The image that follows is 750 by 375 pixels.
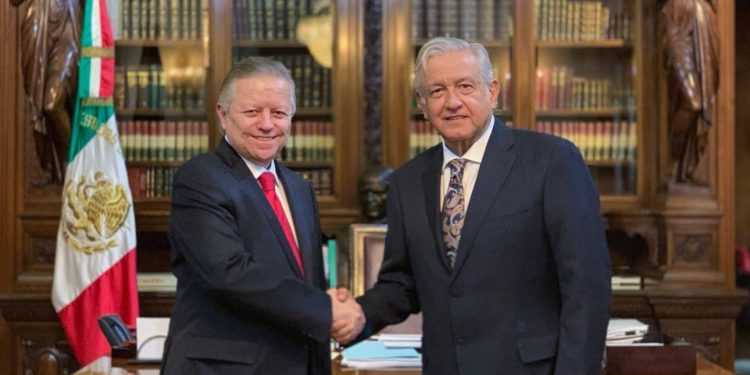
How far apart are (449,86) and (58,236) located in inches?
115

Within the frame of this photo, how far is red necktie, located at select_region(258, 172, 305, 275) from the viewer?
258 centimetres

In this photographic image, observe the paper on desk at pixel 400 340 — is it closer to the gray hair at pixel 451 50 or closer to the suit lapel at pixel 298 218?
the suit lapel at pixel 298 218

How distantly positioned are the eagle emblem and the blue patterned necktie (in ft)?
8.78

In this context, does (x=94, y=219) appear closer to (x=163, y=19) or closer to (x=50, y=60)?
(x=50, y=60)

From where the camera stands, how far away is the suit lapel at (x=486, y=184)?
8.12 ft

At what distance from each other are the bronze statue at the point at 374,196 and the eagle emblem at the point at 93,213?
1.06 m

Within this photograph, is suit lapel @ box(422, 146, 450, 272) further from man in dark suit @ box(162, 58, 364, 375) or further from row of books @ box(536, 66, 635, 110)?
row of books @ box(536, 66, 635, 110)

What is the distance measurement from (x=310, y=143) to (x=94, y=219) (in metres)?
1.15

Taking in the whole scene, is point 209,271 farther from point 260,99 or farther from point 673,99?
point 673,99

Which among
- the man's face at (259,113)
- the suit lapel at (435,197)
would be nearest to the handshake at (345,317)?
the suit lapel at (435,197)

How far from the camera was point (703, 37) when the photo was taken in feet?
16.9

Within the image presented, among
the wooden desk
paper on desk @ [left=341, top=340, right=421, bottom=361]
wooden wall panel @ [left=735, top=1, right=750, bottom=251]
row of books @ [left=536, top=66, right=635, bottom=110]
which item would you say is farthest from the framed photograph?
wooden wall panel @ [left=735, top=1, right=750, bottom=251]

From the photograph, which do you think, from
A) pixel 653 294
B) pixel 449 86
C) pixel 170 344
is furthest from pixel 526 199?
pixel 653 294

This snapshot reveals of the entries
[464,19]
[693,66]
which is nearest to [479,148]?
[693,66]
